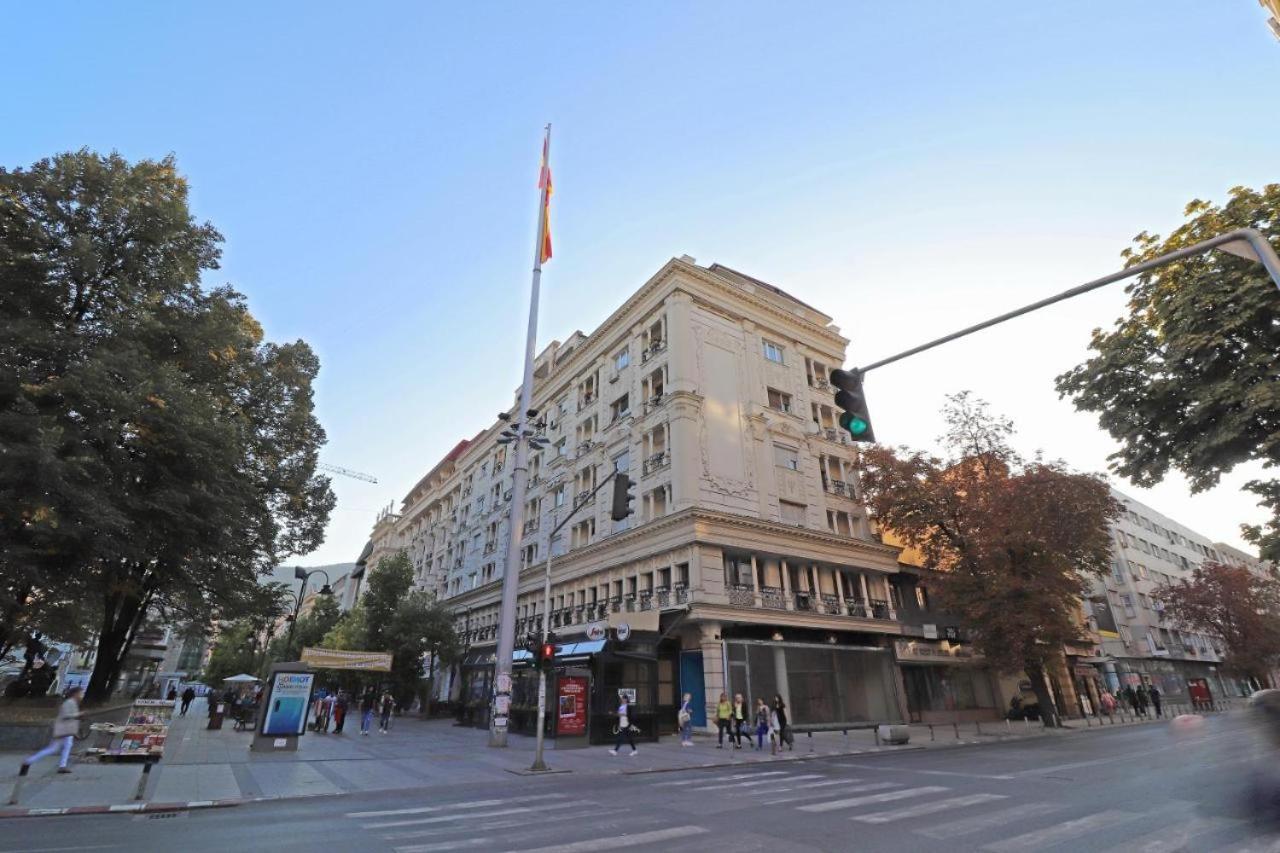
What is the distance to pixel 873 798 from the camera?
37.0ft

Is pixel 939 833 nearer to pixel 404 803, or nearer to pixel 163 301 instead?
pixel 404 803

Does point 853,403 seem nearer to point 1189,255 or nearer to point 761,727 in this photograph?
point 1189,255

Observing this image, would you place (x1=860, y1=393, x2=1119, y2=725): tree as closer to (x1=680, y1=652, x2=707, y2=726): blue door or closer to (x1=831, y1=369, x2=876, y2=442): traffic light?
(x1=680, y1=652, x2=707, y2=726): blue door

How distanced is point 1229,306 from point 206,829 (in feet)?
72.9

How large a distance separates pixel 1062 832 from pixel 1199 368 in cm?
1206

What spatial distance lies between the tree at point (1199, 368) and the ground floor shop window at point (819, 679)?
16658 mm

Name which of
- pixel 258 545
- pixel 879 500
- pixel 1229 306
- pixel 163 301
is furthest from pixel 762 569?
pixel 163 301

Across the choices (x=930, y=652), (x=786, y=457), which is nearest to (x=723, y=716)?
(x=786, y=457)

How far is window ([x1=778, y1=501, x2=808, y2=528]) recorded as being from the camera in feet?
105

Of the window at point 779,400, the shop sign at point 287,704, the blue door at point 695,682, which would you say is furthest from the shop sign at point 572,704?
the window at point 779,400

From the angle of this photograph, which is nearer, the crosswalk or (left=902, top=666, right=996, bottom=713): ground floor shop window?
the crosswalk

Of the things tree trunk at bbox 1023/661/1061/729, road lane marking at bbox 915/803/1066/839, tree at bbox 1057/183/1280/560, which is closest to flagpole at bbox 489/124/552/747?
road lane marking at bbox 915/803/1066/839

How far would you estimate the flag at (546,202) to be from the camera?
26.9 meters

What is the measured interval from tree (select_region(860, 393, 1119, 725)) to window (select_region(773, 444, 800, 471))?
16.1ft
